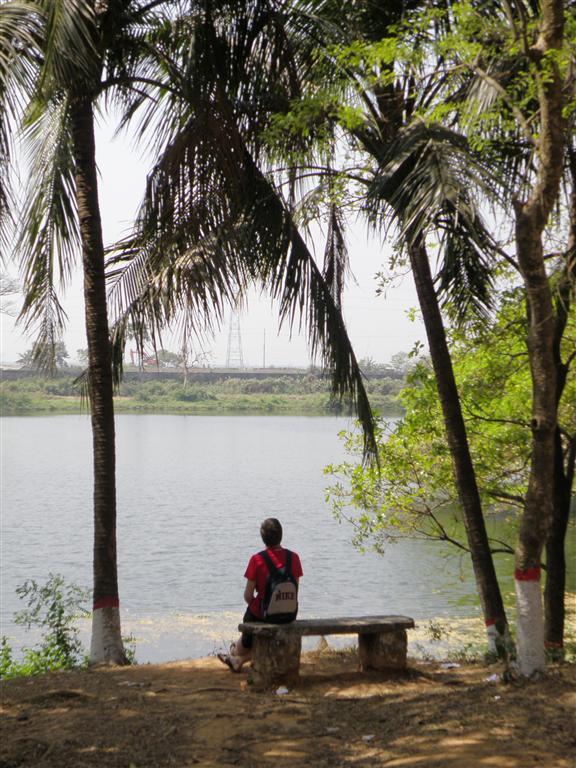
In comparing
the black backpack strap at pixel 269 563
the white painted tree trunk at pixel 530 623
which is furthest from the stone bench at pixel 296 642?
the white painted tree trunk at pixel 530 623

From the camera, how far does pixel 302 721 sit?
5762 millimetres

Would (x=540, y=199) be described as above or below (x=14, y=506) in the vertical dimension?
above

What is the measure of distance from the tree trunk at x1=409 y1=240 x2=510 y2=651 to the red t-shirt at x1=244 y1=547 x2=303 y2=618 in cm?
229

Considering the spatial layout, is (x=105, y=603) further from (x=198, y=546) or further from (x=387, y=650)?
(x=198, y=546)

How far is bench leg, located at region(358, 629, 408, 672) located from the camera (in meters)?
7.02

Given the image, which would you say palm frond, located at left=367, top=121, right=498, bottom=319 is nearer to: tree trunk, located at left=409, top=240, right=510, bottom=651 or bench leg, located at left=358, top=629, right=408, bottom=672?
tree trunk, located at left=409, top=240, right=510, bottom=651

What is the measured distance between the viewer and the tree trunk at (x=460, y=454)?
27.5 feet

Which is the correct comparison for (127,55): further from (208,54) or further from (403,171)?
(403,171)

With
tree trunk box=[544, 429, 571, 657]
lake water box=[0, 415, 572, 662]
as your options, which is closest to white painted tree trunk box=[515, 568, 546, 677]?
tree trunk box=[544, 429, 571, 657]

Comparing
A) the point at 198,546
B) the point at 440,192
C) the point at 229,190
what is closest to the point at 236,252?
the point at 229,190

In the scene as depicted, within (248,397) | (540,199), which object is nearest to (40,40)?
(540,199)

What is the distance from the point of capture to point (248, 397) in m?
78.2

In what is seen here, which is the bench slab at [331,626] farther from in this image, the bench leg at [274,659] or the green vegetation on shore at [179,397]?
the green vegetation on shore at [179,397]

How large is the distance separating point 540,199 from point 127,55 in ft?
14.7
